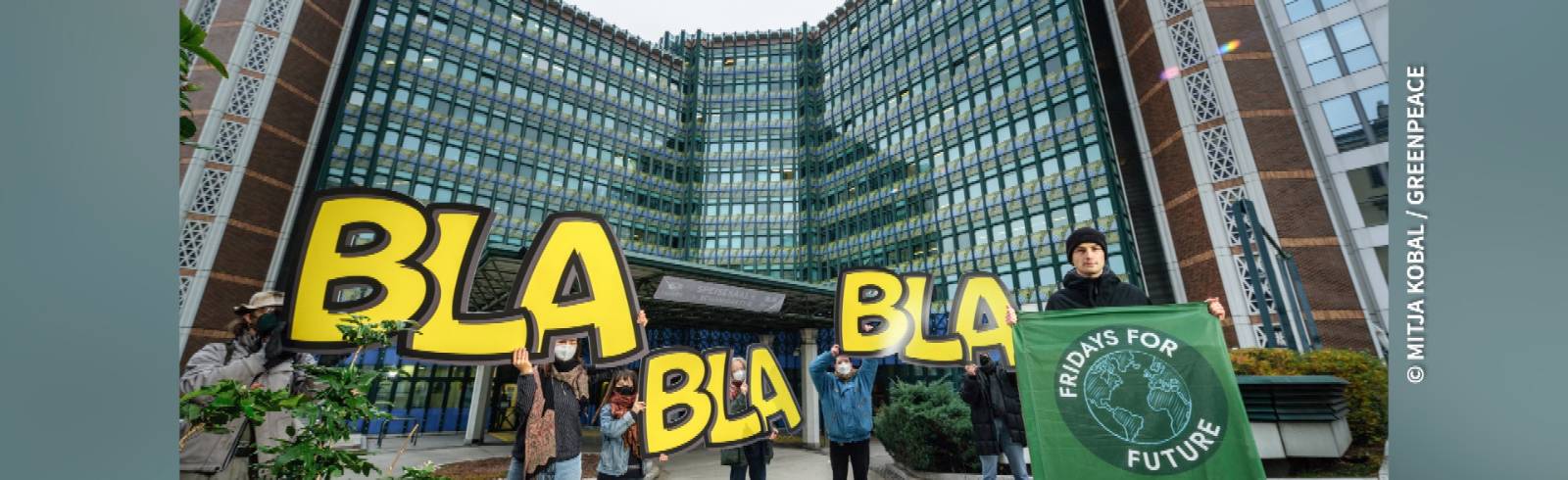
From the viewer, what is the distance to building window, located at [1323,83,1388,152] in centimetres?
→ 2230

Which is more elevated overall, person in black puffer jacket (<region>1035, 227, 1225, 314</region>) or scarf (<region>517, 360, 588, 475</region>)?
person in black puffer jacket (<region>1035, 227, 1225, 314</region>)

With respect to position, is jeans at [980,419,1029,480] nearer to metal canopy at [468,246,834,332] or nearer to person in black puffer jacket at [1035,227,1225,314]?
person in black puffer jacket at [1035,227,1225,314]

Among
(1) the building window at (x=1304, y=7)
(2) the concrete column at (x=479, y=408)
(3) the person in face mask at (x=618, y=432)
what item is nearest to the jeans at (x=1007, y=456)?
(3) the person in face mask at (x=618, y=432)

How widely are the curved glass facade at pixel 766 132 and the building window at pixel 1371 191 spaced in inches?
326

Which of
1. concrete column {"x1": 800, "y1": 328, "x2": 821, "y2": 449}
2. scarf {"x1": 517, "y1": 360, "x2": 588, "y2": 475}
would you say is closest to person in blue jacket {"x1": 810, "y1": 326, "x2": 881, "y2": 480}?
scarf {"x1": 517, "y1": 360, "x2": 588, "y2": 475}

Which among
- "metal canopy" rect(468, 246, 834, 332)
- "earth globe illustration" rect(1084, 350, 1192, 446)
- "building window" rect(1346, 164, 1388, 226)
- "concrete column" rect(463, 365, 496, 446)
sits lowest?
"concrete column" rect(463, 365, 496, 446)

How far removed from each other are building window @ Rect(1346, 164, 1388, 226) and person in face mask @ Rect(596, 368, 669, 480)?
28.0 metres

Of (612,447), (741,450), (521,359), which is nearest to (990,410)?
(741,450)

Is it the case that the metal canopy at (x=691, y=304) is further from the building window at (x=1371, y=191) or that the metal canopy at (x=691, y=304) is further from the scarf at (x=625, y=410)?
the building window at (x=1371, y=191)

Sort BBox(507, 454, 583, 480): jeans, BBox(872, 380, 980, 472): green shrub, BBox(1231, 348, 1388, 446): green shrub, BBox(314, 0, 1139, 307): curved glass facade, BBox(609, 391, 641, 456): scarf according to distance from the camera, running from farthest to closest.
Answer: BBox(314, 0, 1139, 307): curved glass facade → BBox(872, 380, 980, 472): green shrub → BBox(1231, 348, 1388, 446): green shrub → BBox(609, 391, 641, 456): scarf → BBox(507, 454, 583, 480): jeans

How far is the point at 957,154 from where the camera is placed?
3794 centimetres

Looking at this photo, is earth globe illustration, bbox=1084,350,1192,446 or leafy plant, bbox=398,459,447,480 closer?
leafy plant, bbox=398,459,447,480

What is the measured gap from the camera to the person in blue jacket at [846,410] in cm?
749
